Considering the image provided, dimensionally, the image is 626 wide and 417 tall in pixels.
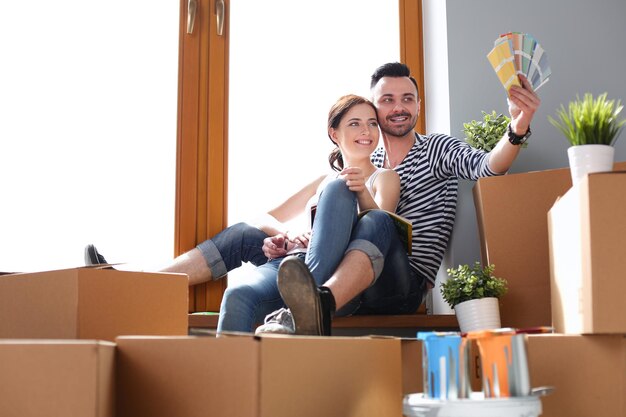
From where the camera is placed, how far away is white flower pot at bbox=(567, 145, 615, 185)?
148 cm

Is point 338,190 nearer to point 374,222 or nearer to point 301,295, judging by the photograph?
point 374,222

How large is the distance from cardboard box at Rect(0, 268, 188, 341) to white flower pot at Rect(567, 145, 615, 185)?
30.5 inches

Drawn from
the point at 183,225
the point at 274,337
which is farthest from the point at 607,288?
the point at 183,225

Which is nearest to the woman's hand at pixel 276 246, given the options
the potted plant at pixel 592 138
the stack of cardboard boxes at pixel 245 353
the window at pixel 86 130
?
the window at pixel 86 130

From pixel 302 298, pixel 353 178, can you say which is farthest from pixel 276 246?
pixel 302 298

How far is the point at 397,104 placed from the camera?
2.54 metres

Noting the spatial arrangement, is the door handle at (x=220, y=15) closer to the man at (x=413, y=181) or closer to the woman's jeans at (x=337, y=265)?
the man at (x=413, y=181)

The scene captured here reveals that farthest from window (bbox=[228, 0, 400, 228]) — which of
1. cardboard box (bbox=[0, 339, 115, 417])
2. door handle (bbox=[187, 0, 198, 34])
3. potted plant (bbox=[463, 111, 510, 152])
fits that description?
cardboard box (bbox=[0, 339, 115, 417])

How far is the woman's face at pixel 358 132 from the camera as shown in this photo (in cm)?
242

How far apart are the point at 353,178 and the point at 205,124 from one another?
2.62 ft

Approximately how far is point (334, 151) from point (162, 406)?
161 cm

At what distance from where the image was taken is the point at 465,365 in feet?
3.62

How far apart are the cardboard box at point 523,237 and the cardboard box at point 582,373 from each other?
25.5 inches

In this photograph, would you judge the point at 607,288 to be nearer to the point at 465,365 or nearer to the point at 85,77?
the point at 465,365
